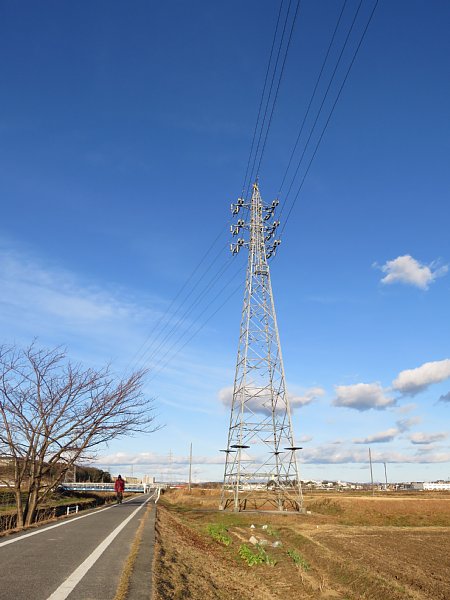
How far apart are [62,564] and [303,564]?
9.55 metres

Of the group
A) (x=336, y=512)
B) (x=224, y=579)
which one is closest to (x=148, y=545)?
(x=224, y=579)

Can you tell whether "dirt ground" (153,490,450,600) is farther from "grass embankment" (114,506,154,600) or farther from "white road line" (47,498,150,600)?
"white road line" (47,498,150,600)

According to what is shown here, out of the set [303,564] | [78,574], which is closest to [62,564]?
[78,574]

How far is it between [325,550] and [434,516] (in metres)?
23.6

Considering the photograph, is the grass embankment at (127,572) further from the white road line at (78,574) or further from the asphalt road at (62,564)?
the white road line at (78,574)

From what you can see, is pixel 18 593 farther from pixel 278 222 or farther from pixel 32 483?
pixel 278 222

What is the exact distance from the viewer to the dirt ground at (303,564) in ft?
33.5

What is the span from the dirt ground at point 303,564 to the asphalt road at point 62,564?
94 cm

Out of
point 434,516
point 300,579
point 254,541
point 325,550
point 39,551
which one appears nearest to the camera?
point 39,551

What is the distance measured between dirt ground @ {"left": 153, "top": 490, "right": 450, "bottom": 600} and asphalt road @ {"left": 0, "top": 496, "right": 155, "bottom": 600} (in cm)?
94

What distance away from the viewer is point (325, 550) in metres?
18.4

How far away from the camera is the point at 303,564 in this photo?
15.6 m

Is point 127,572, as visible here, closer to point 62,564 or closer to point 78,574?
point 78,574

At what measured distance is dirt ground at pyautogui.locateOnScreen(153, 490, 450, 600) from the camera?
402 inches
